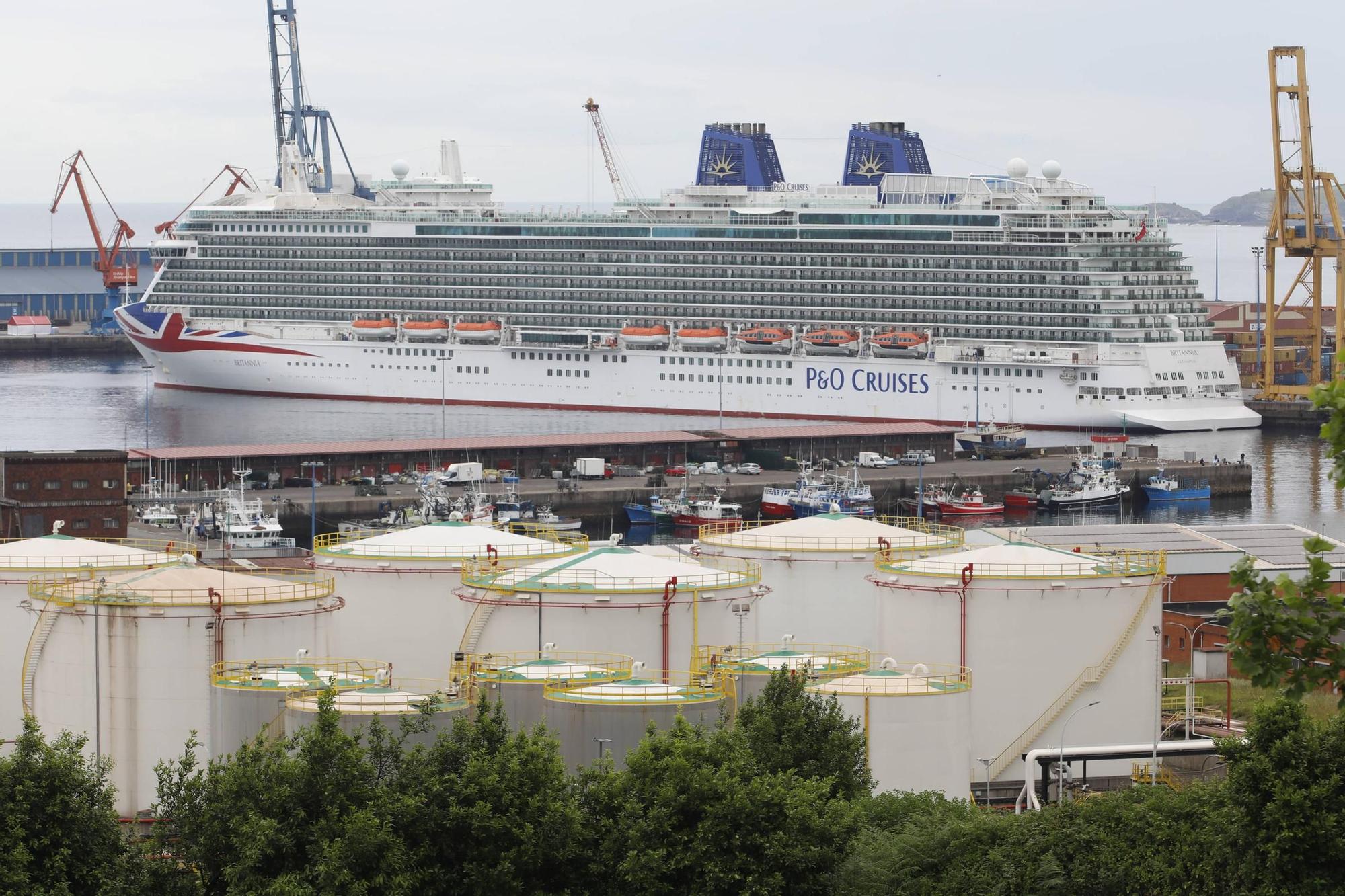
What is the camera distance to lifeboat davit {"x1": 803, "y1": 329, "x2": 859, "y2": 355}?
94.5 meters

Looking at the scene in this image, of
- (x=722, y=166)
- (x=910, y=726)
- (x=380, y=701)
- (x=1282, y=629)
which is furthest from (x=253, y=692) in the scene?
(x=722, y=166)

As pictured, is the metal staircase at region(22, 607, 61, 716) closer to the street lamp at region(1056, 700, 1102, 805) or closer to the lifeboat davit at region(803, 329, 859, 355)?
the street lamp at region(1056, 700, 1102, 805)

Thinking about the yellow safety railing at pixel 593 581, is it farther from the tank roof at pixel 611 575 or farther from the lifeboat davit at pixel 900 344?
the lifeboat davit at pixel 900 344

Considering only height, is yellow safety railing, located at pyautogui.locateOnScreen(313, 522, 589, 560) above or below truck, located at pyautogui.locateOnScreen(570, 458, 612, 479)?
below

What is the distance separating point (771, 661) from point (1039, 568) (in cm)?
391

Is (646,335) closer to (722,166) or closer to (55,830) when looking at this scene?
(722,166)

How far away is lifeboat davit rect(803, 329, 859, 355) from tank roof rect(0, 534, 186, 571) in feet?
215

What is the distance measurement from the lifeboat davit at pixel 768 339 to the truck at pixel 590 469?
2619cm

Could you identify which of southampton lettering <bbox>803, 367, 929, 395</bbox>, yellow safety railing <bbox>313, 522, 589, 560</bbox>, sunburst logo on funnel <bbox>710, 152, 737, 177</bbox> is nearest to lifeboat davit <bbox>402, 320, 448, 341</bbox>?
sunburst logo on funnel <bbox>710, 152, 737, 177</bbox>

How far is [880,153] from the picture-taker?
332 feet

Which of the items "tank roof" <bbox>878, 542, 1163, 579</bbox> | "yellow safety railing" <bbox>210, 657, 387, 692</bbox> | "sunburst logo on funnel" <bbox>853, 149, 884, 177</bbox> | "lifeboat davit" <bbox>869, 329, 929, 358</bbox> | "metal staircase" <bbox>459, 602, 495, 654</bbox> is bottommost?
"yellow safety railing" <bbox>210, 657, 387, 692</bbox>

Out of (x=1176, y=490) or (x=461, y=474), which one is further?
(x=1176, y=490)

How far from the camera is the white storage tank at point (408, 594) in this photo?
97.4 ft

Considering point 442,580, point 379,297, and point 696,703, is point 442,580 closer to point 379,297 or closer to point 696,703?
point 696,703
